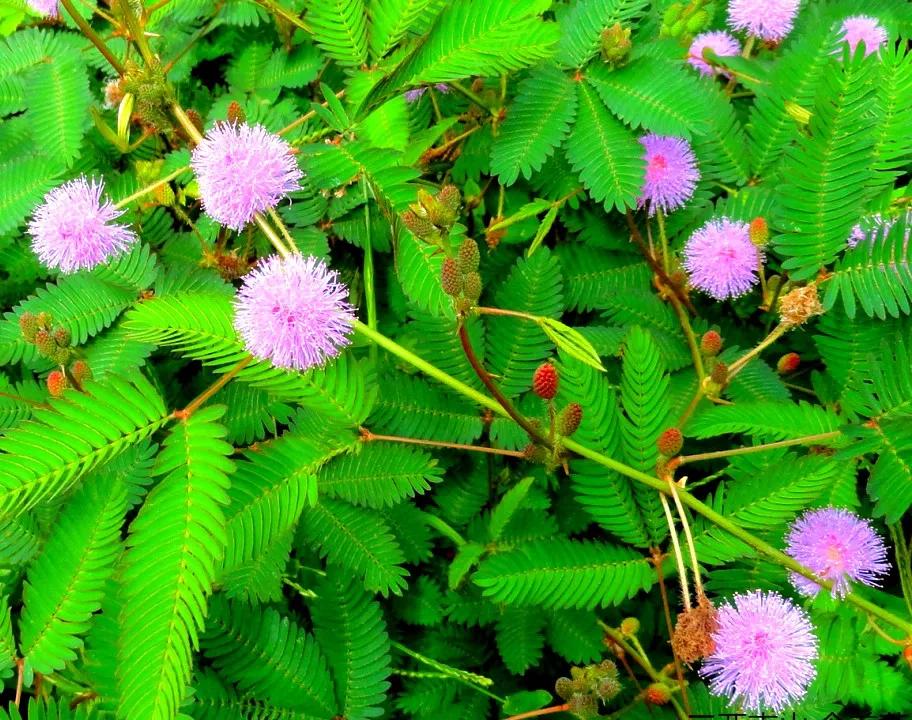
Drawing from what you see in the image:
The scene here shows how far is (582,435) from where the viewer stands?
1.64 m

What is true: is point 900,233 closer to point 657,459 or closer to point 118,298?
point 657,459

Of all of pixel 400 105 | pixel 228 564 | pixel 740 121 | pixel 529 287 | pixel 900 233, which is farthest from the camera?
pixel 740 121

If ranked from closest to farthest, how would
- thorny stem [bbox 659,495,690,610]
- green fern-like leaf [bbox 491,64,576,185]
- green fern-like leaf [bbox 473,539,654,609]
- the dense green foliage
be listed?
thorny stem [bbox 659,495,690,610] < the dense green foliage < green fern-like leaf [bbox 473,539,654,609] < green fern-like leaf [bbox 491,64,576,185]

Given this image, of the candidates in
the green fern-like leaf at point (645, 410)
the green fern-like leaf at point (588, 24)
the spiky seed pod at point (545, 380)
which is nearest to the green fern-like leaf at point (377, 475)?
the spiky seed pod at point (545, 380)

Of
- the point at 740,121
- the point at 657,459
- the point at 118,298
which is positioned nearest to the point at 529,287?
the point at 657,459

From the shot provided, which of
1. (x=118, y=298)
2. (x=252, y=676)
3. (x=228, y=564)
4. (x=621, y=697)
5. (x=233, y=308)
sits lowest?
(x=252, y=676)

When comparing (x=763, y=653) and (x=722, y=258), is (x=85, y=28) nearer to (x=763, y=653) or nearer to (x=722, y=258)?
(x=722, y=258)

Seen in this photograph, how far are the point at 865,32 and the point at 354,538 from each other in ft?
6.66

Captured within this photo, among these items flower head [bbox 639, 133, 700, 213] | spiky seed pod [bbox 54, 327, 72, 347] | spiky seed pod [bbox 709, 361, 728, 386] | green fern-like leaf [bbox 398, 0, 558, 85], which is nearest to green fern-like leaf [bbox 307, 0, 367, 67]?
green fern-like leaf [bbox 398, 0, 558, 85]

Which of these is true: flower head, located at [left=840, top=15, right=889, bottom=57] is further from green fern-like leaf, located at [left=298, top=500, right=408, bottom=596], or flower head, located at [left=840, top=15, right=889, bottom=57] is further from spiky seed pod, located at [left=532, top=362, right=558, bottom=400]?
green fern-like leaf, located at [left=298, top=500, right=408, bottom=596]

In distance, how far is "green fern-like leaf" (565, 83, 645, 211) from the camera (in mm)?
1755

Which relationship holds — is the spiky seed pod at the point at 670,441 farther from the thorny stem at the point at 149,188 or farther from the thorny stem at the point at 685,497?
the thorny stem at the point at 149,188

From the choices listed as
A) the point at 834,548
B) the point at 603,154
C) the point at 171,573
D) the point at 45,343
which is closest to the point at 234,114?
the point at 45,343

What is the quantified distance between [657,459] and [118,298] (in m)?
1.44
